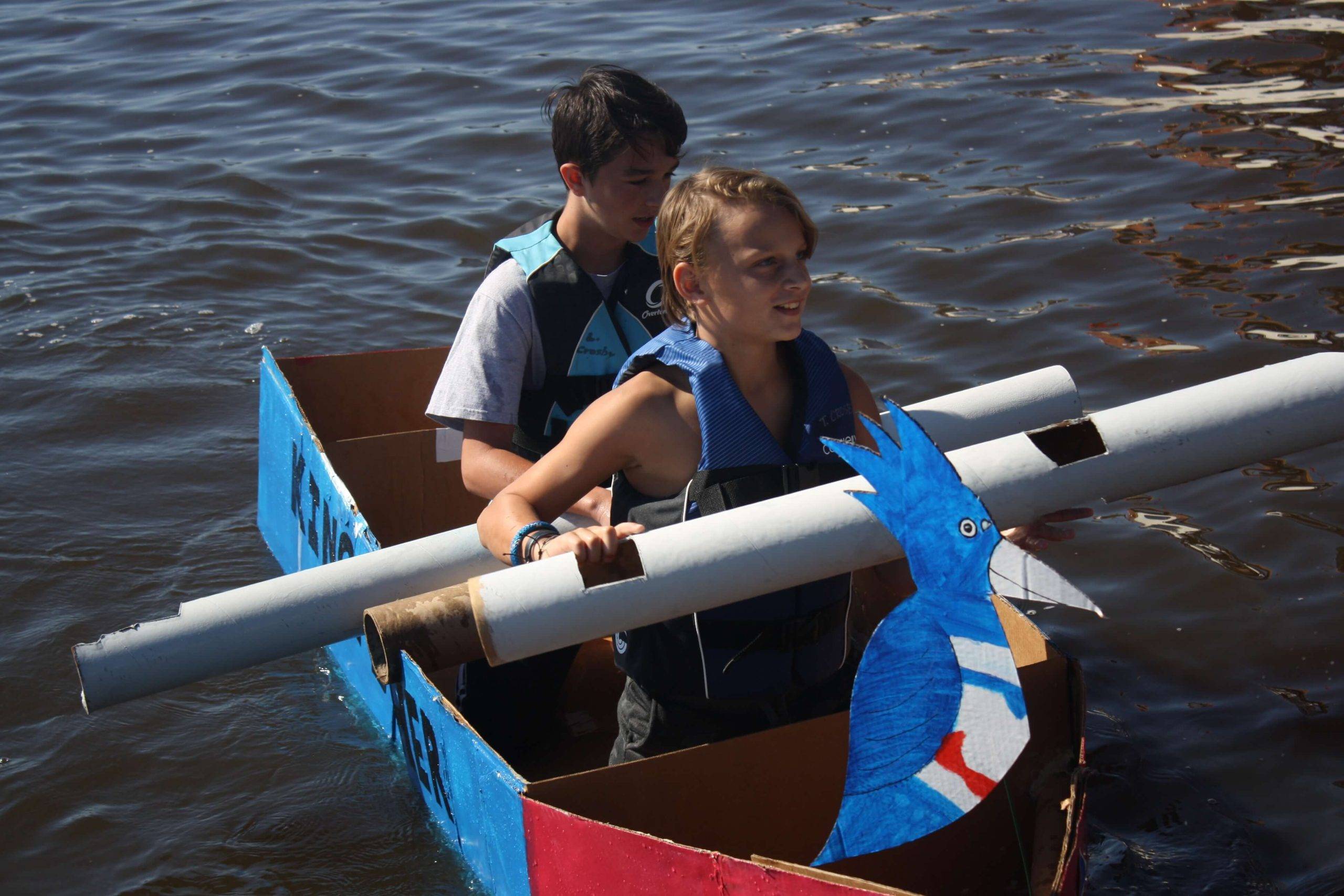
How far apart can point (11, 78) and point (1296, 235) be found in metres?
9.14

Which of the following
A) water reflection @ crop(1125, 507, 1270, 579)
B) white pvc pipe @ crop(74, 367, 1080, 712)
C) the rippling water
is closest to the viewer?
white pvc pipe @ crop(74, 367, 1080, 712)

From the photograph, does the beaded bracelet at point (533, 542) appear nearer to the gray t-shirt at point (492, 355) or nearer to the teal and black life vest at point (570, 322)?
the gray t-shirt at point (492, 355)

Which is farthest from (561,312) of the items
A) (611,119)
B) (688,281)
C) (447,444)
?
(447,444)

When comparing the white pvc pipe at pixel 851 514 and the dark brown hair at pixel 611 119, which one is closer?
the white pvc pipe at pixel 851 514

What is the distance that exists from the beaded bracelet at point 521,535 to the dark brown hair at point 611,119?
107cm

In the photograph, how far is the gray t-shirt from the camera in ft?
10.2

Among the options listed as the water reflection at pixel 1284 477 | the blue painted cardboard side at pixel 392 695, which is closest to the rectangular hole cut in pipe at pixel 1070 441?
the blue painted cardboard side at pixel 392 695

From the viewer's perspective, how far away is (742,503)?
238 centimetres

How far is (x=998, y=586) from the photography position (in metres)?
1.92

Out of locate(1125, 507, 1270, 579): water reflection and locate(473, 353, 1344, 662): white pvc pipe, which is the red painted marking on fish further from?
locate(1125, 507, 1270, 579): water reflection

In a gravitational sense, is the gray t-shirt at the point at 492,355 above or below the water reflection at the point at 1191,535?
above

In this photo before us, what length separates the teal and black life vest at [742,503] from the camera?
237cm

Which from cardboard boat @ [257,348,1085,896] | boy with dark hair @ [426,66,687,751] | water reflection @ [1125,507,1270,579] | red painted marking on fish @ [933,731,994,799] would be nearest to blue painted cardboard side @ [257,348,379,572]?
cardboard boat @ [257,348,1085,896]

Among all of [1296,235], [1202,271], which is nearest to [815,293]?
[1202,271]
